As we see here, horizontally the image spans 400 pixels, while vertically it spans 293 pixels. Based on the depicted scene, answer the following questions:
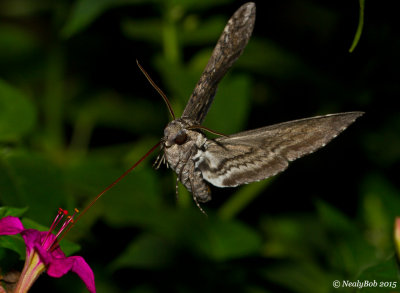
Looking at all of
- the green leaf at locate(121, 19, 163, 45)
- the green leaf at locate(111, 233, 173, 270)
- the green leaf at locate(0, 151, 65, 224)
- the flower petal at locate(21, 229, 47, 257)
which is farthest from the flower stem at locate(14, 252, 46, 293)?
the green leaf at locate(121, 19, 163, 45)

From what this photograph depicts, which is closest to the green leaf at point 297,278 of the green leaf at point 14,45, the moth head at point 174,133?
the moth head at point 174,133

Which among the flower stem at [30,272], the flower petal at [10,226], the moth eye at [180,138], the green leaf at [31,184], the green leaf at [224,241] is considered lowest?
the green leaf at [224,241]

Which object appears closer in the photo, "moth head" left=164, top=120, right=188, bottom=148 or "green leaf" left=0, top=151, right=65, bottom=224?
"moth head" left=164, top=120, right=188, bottom=148

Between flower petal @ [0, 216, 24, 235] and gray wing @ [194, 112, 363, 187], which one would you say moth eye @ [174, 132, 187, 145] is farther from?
flower petal @ [0, 216, 24, 235]

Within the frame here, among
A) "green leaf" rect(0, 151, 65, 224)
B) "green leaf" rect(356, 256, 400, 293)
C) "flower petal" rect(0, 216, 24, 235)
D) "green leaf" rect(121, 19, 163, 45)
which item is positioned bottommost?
"green leaf" rect(356, 256, 400, 293)

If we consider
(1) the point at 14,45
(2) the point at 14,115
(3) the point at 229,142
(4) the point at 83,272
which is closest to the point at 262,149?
(3) the point at 229,142

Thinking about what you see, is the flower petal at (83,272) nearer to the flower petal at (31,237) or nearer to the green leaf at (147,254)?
the flower petal at (31,237)

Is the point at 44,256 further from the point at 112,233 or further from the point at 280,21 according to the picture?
the point at 280,21
